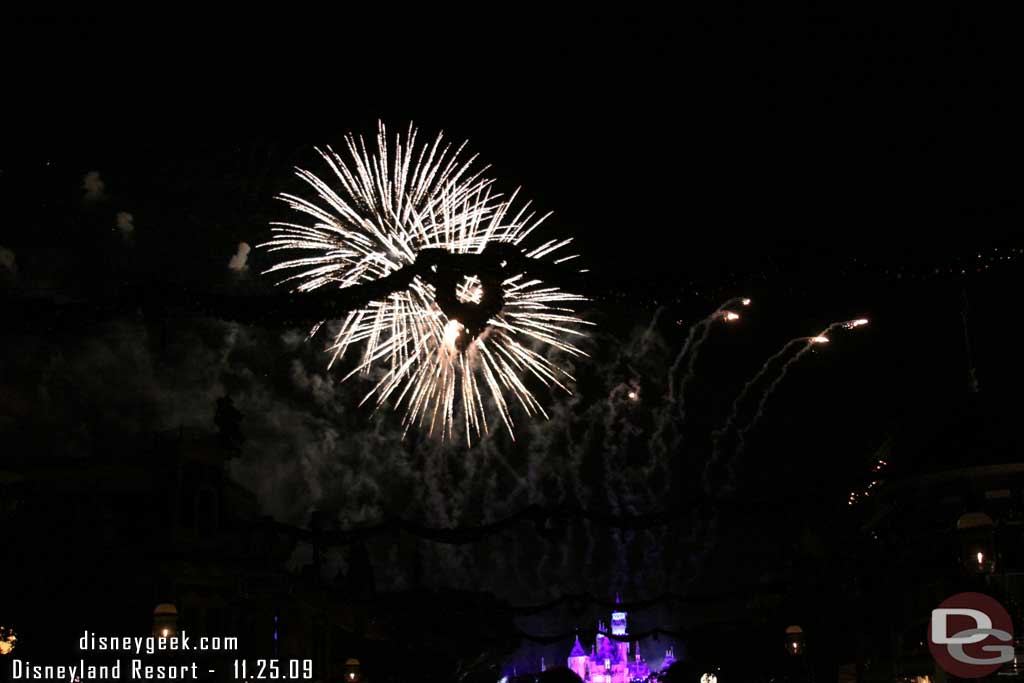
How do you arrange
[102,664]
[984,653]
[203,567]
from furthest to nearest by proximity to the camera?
1. [203,567]
2. [102,664]
3. [984,653]

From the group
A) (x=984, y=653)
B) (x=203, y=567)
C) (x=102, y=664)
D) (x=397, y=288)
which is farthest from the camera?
(x=203, y=567)

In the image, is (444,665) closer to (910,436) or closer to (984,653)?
(910,436)

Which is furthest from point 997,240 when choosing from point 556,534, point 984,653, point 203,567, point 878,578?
point 203,567

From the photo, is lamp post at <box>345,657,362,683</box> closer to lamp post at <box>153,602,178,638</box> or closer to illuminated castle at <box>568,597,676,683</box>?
lamp post at <box>153,602,178,638</box>

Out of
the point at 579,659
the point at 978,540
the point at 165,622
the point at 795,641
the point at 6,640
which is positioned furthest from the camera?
the point at 579,659

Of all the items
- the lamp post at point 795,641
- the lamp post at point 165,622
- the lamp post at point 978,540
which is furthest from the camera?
the lamp post at point 795,641

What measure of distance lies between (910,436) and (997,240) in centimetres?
3243

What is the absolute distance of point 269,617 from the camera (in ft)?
113

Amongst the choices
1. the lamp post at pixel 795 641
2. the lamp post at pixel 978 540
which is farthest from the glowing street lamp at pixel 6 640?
the lamp post at pixel 978 540

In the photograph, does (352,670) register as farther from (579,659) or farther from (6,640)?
(579,659)

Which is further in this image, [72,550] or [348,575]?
[348,575]

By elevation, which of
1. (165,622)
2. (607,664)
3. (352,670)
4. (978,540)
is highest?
(978,540)

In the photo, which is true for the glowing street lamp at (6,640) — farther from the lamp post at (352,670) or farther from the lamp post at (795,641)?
the lamp post at (795,641)

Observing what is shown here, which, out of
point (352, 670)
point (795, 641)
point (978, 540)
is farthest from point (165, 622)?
point (795, 641)
